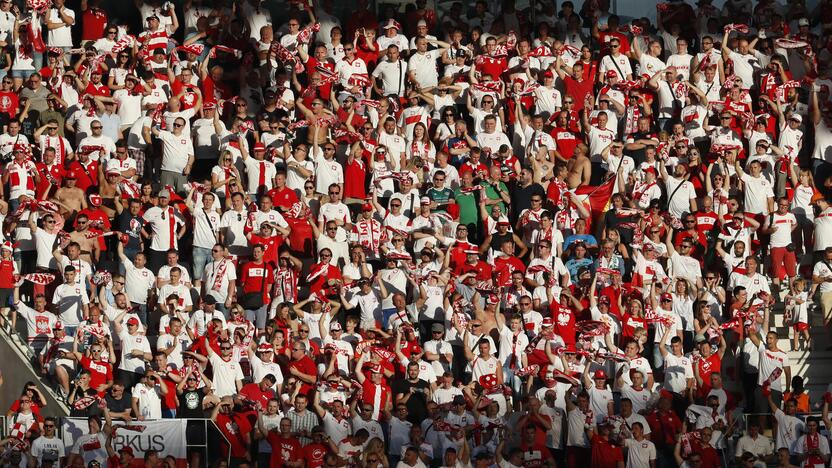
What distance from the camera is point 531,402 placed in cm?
2144

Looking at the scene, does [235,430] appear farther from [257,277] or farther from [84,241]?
[84,241]

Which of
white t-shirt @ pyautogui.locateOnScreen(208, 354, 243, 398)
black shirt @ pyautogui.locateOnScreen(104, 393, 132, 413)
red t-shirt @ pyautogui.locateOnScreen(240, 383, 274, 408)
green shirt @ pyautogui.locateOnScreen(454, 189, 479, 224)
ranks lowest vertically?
black shirt @ pyautogui.locateOnScreen(104, 393, 132, 413)

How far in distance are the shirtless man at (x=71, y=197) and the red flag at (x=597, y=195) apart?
682cm

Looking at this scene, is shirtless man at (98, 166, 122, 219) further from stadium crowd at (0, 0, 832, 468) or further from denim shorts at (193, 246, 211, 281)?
denim shorts at (193, 246, 211, 281)

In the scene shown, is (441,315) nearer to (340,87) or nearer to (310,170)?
(310,170)

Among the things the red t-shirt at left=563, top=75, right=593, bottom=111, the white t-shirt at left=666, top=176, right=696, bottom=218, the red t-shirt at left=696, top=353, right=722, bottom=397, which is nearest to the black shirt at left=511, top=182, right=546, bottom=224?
the white t-shirt at left=666, top=176, right=696, bottom=218

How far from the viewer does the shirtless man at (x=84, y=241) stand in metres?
23.4

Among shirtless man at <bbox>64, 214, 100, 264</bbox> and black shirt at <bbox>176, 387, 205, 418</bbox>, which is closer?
black shirt at <bbox>176, 387, 205, 418</bbox>

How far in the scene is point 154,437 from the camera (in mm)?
20766

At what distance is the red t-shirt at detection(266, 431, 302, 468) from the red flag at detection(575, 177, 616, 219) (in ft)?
20.0

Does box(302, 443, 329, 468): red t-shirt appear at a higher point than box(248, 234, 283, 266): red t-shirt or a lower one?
lower

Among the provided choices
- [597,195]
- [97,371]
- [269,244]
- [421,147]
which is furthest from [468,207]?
[97,371]

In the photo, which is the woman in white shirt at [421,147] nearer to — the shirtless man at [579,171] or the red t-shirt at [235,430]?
the shirtless man at [579,171]

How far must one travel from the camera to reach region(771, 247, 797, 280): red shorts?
2425 centimetres
